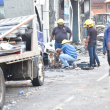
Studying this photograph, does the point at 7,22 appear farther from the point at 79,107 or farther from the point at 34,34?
the point at 79,107

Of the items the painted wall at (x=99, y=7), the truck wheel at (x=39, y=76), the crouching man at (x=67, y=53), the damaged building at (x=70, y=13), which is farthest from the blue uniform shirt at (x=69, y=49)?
the painted wall at (x=99, y=7)

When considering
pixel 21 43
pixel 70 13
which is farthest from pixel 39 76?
pixel 70 13

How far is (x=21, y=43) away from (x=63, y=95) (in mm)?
1500

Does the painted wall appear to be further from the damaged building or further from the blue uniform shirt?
the blue uniform shirt

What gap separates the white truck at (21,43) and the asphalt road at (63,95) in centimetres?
44

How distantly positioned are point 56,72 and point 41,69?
3479 mm

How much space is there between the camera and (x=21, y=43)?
25.9ft

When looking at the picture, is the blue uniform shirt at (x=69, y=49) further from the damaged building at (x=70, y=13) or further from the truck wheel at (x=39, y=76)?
the damaged building at (x=70, y=13)

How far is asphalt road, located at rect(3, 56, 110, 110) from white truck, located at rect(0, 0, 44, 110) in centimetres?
44

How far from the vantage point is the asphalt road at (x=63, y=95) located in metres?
6.48

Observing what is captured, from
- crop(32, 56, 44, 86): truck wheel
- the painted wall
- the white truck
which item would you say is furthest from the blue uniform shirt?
the painted wall

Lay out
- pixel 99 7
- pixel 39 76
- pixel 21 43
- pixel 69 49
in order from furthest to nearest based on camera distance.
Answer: pixel 99 7 → pixel 69 49 → pixel 39 76 → pixel 21 43

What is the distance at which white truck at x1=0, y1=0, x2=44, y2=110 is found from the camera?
7.35m

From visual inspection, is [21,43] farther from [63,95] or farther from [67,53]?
[67,53]
